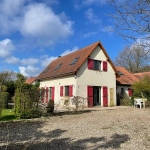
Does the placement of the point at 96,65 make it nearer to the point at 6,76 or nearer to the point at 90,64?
the point at 90,64

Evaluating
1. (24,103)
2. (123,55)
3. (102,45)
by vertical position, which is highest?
(123,55)

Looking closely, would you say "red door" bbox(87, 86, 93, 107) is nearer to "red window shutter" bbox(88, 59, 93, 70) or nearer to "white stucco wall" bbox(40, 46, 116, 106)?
"white stucco wall" bbox(40, 46, 116, 106)

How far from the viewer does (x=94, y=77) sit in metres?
19.2

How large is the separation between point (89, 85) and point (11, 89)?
1147 cm

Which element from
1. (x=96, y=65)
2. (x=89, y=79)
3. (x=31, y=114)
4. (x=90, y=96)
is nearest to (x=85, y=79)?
(x=89, y=79)

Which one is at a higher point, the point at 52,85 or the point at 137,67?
the point at 137,67

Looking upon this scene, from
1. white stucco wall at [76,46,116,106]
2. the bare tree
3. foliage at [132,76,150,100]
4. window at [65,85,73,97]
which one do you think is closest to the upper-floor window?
white stucco wall at [76,46,116,106]

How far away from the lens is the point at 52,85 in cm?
2183

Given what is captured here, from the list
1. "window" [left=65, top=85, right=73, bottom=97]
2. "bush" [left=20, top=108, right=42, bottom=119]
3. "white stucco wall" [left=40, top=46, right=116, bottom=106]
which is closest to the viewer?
"bush" [left=20, top=108, right=42, bottom=119]

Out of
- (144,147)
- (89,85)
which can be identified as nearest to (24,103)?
(144,147)

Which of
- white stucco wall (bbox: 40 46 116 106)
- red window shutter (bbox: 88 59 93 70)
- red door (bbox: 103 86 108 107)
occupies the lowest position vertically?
red door (bbox: 103 86 108 107)

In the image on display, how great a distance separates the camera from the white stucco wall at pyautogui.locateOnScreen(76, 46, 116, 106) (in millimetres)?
Answer: 18062

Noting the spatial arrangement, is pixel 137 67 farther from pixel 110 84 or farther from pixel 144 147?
pixel 144 147

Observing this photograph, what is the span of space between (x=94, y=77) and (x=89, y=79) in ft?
2.57
